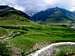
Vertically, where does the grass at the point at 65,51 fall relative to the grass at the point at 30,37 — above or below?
below

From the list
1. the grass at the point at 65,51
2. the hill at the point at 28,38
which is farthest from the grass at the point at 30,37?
the grass at the point at 65,51

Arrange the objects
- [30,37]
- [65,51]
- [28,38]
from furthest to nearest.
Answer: [30,37], [28,38], [65,51]

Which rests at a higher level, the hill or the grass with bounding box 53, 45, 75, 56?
the hill

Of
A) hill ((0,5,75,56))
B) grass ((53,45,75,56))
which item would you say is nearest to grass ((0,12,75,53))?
hill ((0,5,75,56))

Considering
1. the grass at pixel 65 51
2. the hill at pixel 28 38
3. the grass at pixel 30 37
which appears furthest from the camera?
the grass at pixel 30 37

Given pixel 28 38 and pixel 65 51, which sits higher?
pixel 28 38

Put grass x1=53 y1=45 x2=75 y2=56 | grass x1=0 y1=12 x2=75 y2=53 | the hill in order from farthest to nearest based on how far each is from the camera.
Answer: grass x1=0 y1=12 x2=75 y2=53, grass x1=53 y1=45 x2=75 y2=56, the hill

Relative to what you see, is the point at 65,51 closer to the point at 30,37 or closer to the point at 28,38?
the point at 28,38

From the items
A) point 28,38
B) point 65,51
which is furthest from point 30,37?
point 65,51

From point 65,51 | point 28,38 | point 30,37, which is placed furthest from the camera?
point 30,37

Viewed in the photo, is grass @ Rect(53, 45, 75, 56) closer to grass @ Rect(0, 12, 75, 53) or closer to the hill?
the hill

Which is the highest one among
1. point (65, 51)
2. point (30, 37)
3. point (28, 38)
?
point (28, 38)

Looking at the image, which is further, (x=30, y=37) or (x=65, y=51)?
(x=30, y=37)

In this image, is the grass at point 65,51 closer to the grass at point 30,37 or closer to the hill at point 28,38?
the hill at point 28,38
